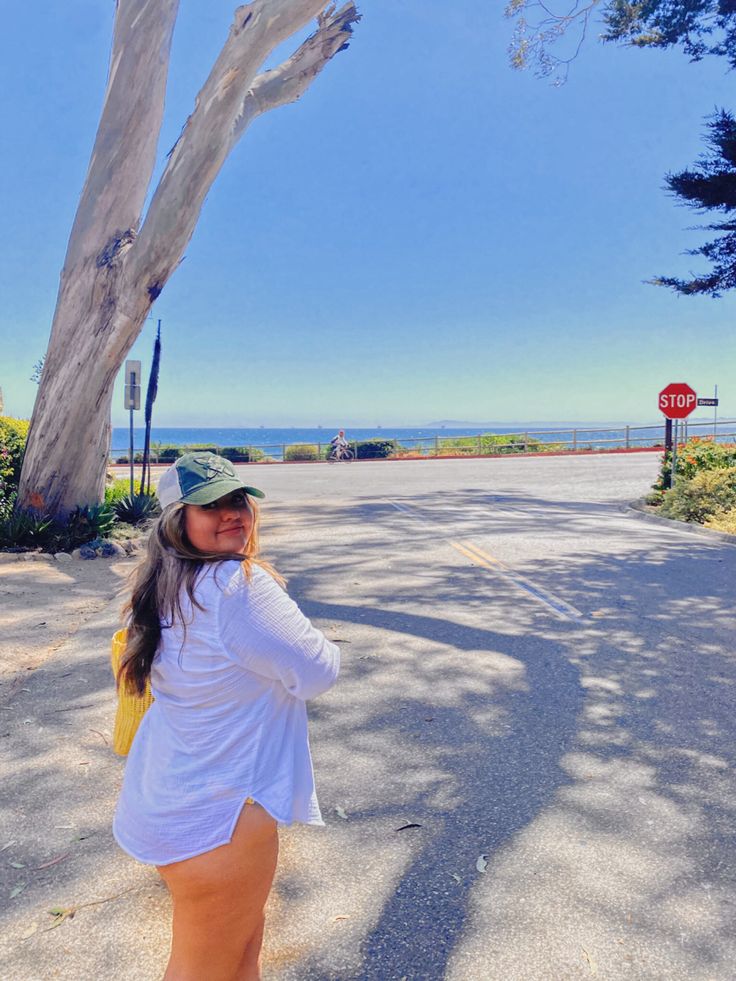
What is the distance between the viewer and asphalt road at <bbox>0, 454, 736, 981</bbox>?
8.55 feet

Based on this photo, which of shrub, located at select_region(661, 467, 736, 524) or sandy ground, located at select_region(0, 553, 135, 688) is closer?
sandy ground, located at select_region(0, 553, 135, 688)

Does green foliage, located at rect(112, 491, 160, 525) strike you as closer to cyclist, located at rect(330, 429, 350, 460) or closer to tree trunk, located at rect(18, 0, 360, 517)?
tree trunk, located at rect(18, 0, 360, 517)

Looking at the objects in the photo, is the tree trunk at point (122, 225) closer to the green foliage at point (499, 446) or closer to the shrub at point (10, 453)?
the shrub at point (10, 453)

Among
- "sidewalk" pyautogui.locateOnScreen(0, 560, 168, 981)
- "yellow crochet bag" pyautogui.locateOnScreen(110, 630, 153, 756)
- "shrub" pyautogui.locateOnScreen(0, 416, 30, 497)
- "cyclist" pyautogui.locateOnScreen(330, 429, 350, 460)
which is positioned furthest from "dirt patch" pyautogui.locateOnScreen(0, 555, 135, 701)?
"cyclist" pyautogui.locateOnScreen(330, 429, 350, 460)

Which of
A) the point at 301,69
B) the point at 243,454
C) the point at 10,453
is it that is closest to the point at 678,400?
the point at 301,69

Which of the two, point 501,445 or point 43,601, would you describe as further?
point 501,445

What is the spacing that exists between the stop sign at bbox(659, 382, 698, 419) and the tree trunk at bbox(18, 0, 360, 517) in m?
11.5

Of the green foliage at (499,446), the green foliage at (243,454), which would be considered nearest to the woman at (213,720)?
the green foliage at (243,454)

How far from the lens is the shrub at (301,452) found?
38531 millimetres

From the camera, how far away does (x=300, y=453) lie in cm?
3869

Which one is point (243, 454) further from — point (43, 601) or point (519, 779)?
point (519, 779)

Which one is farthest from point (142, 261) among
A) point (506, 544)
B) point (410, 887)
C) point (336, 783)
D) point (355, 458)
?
point (355, 458)

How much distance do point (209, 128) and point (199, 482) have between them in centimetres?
1027

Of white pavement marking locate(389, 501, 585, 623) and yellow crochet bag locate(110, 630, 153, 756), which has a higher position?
yellow crochet bag locate(110, 630, 153, 756)
